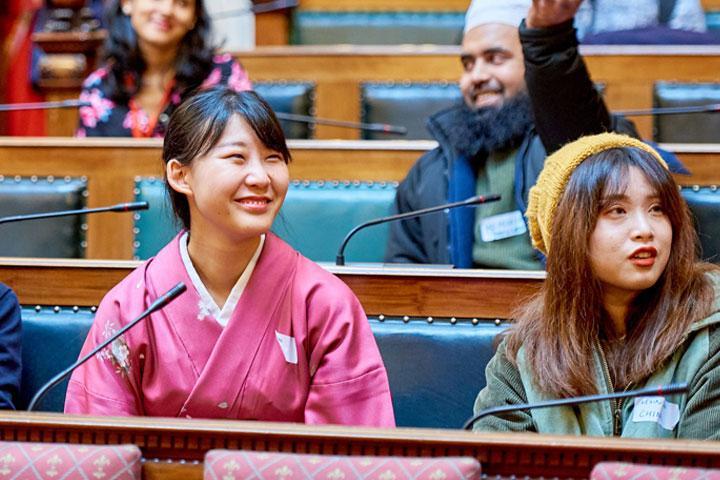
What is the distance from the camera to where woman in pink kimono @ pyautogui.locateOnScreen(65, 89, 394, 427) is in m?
1.23

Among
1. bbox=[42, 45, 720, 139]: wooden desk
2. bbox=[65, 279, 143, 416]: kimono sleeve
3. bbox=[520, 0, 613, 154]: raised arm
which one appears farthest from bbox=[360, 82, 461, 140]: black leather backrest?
bbox=[65, 279, 143, 416]: kimono sleeve

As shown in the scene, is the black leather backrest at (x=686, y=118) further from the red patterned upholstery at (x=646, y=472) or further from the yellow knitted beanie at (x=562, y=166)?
the red patterned upholstery at (x=646, y=472)

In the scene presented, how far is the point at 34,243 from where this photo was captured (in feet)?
6.17

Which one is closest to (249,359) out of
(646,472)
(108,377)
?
(108,377)

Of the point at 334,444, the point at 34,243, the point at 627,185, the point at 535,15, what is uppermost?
the point at 535,15

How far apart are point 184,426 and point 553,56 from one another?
2.74 feet

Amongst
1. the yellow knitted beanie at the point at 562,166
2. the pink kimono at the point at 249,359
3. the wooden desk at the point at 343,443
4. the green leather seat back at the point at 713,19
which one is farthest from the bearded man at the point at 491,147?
the green leather seat back at the point at 713,19

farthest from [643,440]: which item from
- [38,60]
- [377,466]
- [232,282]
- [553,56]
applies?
[38,60]

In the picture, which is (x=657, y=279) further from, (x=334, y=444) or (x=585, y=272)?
(x=334, y=444)

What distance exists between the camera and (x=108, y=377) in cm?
124

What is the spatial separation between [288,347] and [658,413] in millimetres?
→ 383

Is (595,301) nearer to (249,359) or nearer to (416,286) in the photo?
(416,286)

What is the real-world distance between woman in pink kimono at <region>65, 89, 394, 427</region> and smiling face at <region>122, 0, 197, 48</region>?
0.97 m

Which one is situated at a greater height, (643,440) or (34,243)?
(643,440)
